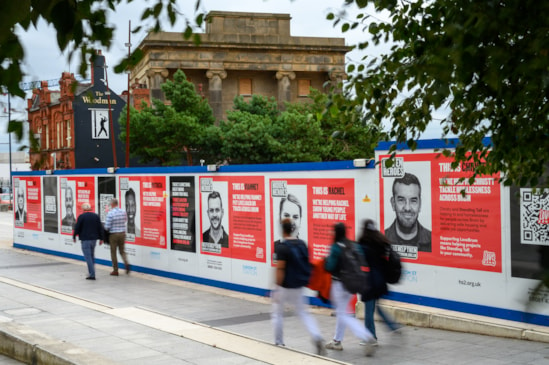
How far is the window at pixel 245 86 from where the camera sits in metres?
80.6

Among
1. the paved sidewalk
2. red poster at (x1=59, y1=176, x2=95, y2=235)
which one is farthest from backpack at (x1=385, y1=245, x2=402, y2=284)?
red poster at (x1=59, y1=176, x2=95, y2=235)

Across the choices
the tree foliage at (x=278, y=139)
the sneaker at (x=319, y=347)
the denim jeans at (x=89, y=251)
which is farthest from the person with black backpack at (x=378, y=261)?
the tree foliage at (x=278, y=139)

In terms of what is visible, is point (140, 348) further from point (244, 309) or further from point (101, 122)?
point (101, 122)

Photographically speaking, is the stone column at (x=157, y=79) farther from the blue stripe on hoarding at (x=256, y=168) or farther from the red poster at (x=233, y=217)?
the red poster at (x=233, y=217)

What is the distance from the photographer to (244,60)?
78750mm

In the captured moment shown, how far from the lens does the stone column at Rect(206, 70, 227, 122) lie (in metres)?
77.4

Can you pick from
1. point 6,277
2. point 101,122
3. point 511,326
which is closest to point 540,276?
point 511,326

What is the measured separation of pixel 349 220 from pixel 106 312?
4.37 m

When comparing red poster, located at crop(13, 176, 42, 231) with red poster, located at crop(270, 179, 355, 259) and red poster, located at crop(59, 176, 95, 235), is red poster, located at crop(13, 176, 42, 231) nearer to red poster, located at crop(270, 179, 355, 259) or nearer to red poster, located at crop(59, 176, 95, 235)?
red poster, located at crop(59, 176, 95, 235)

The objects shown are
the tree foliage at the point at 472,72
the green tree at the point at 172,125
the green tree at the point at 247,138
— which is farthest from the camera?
→ the green tree at the point at 172,125

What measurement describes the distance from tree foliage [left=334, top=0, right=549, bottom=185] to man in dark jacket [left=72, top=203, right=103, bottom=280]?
37.9ft

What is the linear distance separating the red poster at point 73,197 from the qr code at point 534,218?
13.4 metres

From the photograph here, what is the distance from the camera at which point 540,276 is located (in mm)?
2156

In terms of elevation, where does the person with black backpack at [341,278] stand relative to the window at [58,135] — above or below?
below
